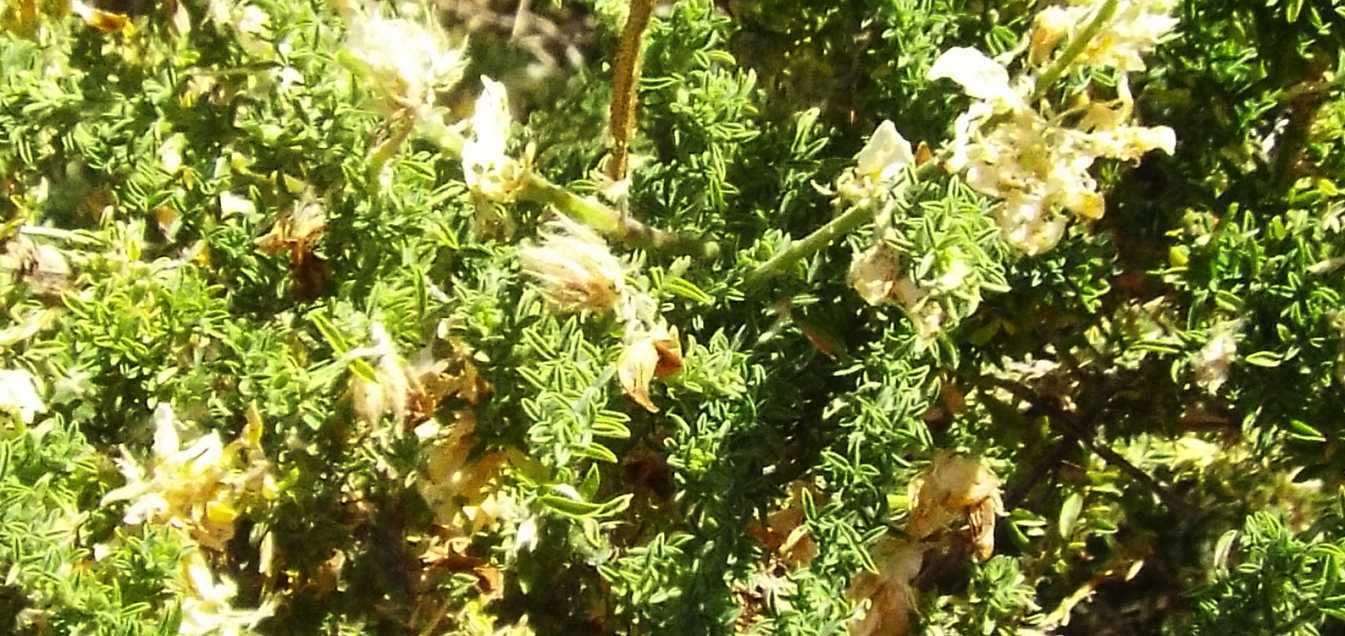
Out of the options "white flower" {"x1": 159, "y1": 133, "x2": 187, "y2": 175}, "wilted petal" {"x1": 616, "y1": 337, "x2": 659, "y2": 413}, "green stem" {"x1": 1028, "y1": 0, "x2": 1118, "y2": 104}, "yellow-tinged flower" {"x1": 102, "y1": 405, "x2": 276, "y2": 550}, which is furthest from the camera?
"white flower" {"x1": 159, "y1": 133, "x2": 187, "y2": 175}

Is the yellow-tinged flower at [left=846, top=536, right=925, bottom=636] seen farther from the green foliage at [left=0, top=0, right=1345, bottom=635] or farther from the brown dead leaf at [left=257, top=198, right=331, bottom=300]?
the brown dead leaf at [left=257, top=198, right=331, bottom=300]

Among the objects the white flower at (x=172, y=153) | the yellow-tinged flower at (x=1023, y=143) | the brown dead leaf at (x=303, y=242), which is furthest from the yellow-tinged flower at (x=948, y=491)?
the white flower at (x=172, y=153)

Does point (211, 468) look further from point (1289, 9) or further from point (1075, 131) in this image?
point (1289, 9)

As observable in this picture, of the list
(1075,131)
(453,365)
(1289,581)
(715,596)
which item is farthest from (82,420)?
(1289,581)

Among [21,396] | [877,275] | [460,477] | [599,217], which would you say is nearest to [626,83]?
[599,217]

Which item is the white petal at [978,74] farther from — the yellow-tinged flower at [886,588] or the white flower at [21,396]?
the white flower at [21,396]

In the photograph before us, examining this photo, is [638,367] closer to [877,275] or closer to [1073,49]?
[877,275]

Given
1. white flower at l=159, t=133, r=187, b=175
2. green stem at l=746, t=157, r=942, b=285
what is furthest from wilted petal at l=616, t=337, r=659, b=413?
white flower at l=159, t=133, r=187, b=175
